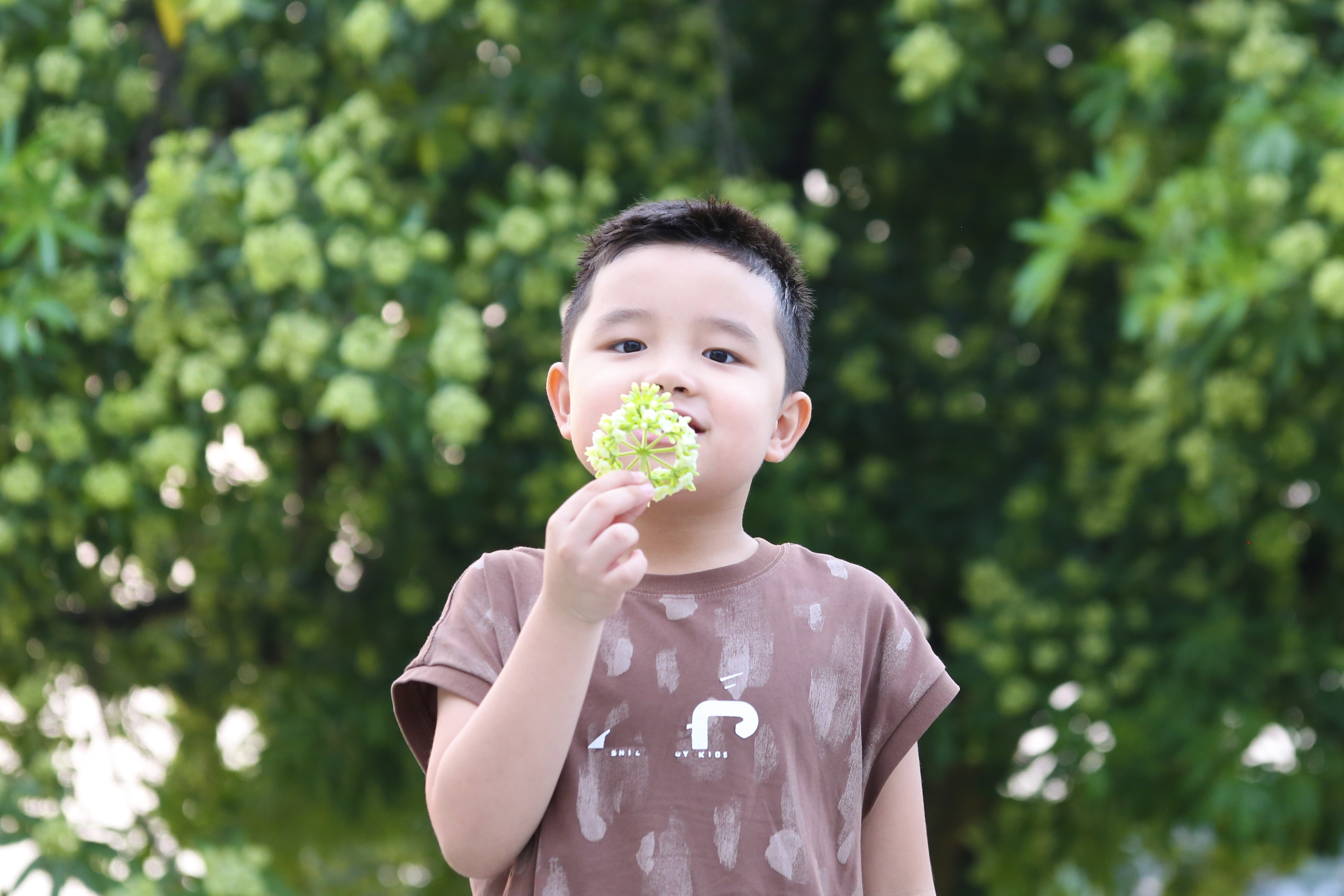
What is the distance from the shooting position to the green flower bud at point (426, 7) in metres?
3.96

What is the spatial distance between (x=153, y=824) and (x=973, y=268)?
3.69m

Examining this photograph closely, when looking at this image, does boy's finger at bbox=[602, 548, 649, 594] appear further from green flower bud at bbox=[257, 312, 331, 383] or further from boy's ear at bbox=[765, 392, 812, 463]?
green flower bud at bbox=[257, 312, 331, 383]

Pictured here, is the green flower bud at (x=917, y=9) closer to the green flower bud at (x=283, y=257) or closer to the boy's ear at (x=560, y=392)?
the green flower bud at (x=283, y=257)

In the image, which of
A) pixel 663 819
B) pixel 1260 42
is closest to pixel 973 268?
pixel 1260 42

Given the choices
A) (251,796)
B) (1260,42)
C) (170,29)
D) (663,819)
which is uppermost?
(170,29)

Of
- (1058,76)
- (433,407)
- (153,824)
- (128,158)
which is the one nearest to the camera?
(433,407)

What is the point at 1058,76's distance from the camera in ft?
17.8

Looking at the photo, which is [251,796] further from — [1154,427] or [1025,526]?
[1154,427]


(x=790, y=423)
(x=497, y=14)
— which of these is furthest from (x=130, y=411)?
(x=790, y=423)

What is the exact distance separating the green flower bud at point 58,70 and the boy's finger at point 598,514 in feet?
11.5

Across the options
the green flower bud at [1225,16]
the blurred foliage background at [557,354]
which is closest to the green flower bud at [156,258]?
the blurred foliage background at [557,354]

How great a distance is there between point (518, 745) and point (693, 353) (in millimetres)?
423

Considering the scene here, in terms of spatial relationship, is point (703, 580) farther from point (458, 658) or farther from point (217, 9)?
point (217, 9)

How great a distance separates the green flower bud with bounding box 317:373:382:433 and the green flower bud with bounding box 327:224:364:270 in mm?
366
